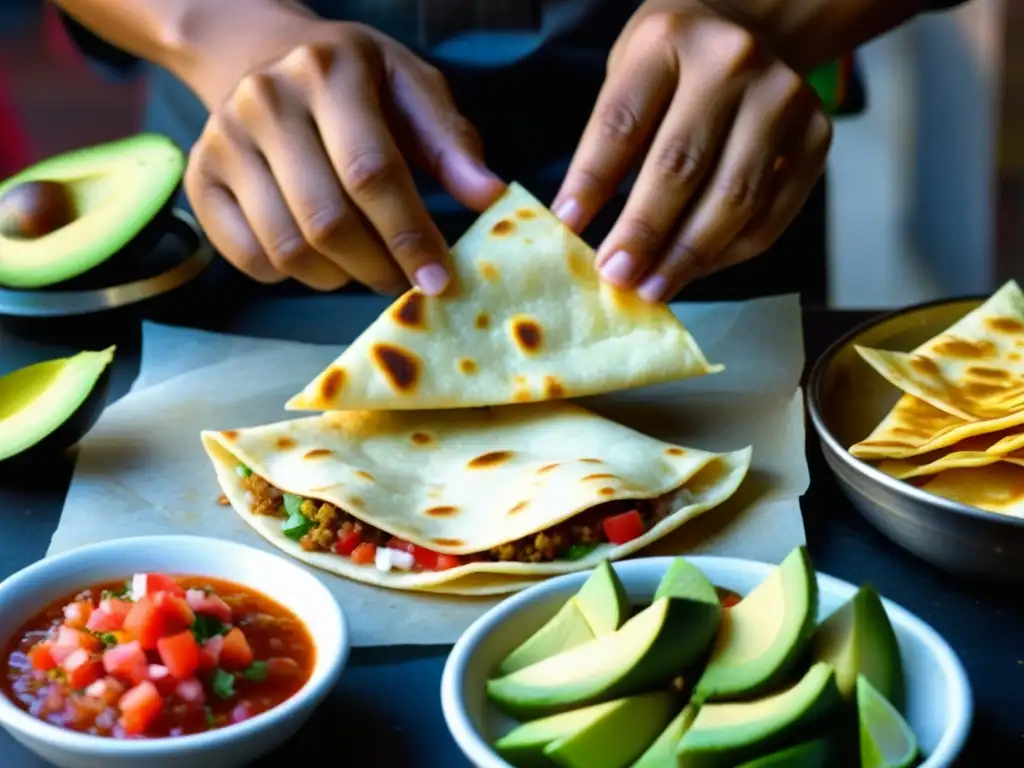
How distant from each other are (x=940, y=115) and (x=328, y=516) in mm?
3891

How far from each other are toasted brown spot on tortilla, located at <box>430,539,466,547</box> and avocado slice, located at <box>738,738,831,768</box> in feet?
2.12

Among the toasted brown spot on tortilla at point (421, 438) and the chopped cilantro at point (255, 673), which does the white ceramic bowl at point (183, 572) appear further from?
the toasted brown spot on tortilla at point (421, 438)

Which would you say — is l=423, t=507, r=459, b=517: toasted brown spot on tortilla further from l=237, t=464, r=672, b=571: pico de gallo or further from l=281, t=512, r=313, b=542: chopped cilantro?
l=281, t=512, r=313, b=542: chopped cilantro

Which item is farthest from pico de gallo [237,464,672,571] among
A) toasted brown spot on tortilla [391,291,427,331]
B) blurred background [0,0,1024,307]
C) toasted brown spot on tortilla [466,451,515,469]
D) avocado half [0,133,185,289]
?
blurred background [0,0,1024,307]

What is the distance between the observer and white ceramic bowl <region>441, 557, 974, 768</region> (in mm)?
1239

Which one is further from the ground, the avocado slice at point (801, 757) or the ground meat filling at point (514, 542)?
the avocado slice at point (801, 757)

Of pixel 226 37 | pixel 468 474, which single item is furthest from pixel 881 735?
pixel 226 37

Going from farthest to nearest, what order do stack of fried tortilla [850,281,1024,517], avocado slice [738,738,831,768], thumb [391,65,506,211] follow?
thumb [391,65,506,211] → stack of fried tortilla [850,281,1024,517] → avocado slice [738,738,831,768]

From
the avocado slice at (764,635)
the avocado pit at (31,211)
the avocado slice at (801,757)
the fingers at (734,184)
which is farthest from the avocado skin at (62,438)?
the avocado slice at (801,757)

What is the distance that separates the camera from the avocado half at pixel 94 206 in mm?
2318

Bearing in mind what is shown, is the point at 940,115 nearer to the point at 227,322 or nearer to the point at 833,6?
the point at 833,6

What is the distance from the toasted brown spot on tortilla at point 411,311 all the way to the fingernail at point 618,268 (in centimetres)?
28

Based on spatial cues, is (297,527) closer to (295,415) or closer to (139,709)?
(295,415)

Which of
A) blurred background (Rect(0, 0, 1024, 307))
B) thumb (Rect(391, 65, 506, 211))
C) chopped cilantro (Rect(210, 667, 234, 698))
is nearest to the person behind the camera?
chopped cilantro (Rect(210, 667, 234, 698))
